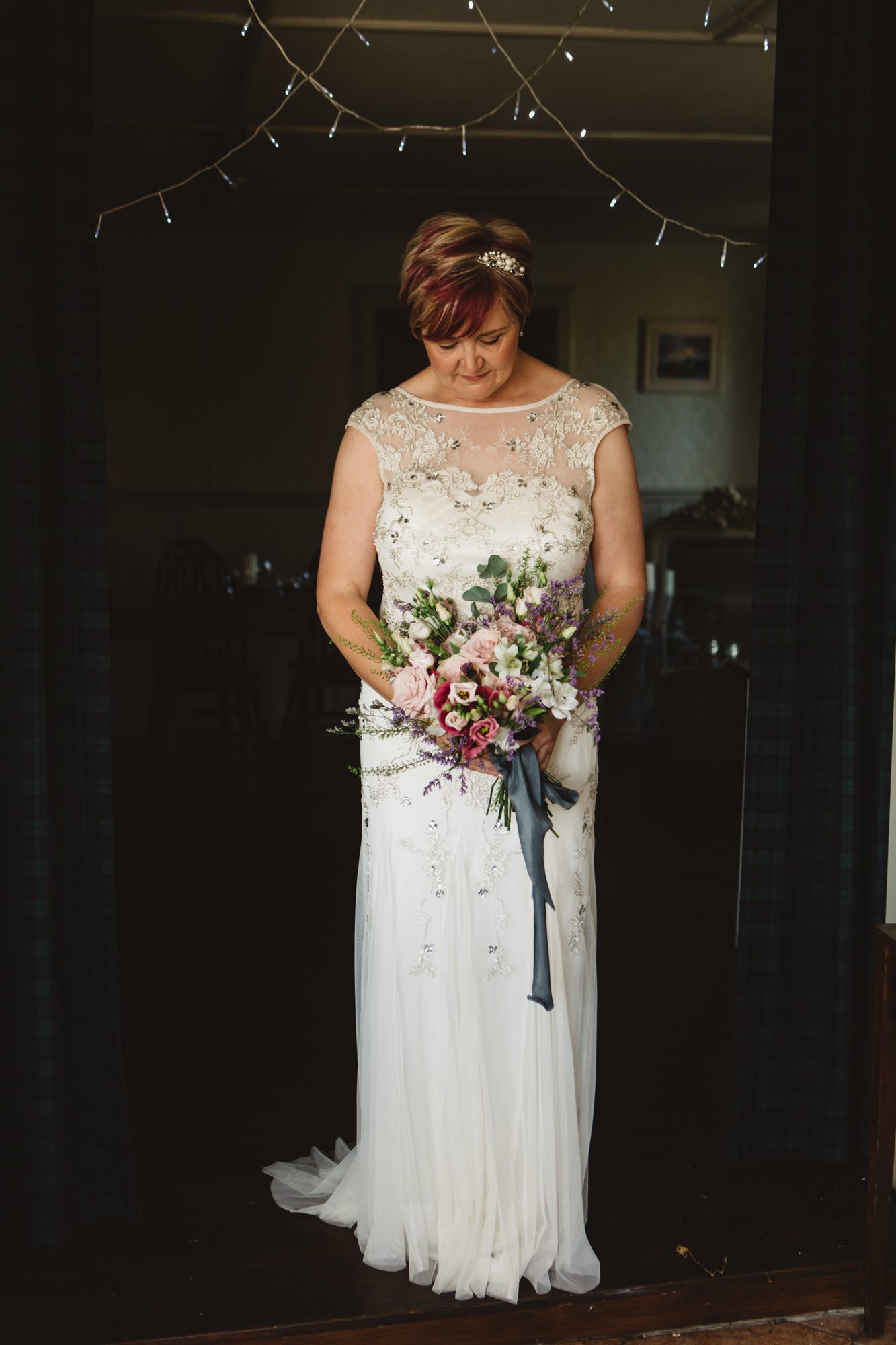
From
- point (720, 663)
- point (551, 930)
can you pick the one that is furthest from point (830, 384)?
point (720, 663)

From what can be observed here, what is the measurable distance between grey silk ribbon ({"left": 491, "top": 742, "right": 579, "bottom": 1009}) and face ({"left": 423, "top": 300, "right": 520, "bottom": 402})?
66 cm

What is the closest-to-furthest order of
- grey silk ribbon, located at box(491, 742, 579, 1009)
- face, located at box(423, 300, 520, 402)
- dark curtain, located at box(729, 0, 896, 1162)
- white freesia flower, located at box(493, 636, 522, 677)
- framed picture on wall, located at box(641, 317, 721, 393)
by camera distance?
1. white freesia flower, located at box(493, 636, 522, 677)
2. grey silk ribbon, located at box(491, 742, 579, 1009)
3. face, located at box(423, 300, 520, 402)
4. dark curtain, located at box(729, 0, 896, 1162)
5. framed picture on wall, located at box(641, 317, 721, 393)

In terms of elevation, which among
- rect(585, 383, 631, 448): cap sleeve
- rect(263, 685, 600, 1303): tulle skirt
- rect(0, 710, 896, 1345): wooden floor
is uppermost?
rect(585, 383, 631, 448): cap sleeve

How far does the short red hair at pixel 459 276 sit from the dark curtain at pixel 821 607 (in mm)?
630

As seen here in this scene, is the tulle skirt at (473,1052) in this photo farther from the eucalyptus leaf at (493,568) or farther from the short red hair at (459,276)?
the short red hair at (459,276)

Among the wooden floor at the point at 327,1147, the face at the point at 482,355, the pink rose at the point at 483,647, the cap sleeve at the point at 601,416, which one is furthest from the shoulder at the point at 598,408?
the wooden floor at the point at 327,1147

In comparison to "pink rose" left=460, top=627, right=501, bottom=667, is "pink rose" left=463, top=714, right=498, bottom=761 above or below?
below

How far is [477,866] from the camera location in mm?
2107

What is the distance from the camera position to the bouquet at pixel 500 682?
1.83 metres

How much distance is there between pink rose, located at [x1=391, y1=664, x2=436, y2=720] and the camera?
184cm

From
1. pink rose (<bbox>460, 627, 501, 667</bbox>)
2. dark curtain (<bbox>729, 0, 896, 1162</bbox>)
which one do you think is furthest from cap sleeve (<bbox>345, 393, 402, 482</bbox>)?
dark curtain (<bbox>729, 0, 896, 1162</bbox>)

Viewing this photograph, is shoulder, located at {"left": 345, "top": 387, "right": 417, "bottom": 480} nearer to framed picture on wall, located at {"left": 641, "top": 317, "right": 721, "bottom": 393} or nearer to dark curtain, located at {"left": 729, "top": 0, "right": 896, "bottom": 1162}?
dark curtain, located at {"left": 729, "top": 0, "right": 896, "bottom": 1162}

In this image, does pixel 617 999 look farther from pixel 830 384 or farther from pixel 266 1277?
pixel 830 384

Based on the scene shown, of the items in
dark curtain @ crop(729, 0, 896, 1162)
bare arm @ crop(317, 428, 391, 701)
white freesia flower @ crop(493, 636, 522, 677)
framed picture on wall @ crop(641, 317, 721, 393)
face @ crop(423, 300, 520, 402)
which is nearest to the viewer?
white freesia flower @ crop(493, 636, 522, 677)
